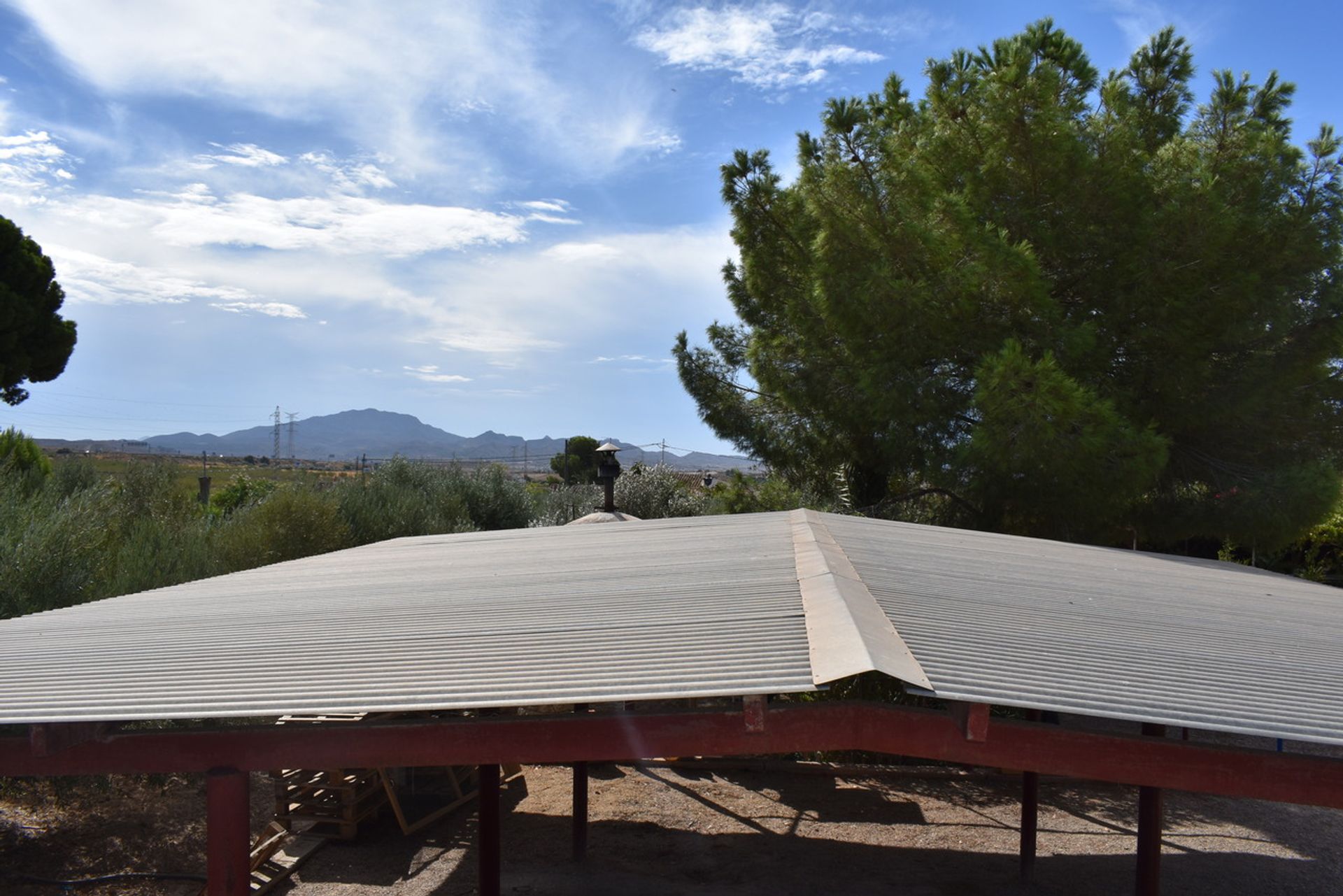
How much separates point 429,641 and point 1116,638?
2.38m

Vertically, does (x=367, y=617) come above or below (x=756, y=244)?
below

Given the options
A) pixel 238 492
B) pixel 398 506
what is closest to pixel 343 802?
pixel 398 506

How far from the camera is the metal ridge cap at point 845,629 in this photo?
7.32 ft

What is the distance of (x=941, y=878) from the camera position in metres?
6.61

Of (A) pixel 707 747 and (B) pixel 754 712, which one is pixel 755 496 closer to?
(A) pixel 707 747

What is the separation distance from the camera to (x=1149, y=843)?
15.5 feet

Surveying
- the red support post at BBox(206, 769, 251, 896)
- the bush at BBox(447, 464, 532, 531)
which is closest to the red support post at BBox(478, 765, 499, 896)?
the red support post at BBox(206, 769, 251, 896)

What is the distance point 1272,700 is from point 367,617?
3213 mm

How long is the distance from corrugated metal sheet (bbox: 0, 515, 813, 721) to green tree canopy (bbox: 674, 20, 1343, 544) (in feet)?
14.5

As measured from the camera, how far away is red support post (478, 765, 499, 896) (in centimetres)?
485

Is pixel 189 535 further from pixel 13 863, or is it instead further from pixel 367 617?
pixel 367 617

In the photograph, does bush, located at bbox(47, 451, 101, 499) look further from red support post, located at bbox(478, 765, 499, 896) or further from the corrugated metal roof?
red support post, located at bbox(478, 765, 499, 896)

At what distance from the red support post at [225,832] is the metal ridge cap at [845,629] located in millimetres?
1848

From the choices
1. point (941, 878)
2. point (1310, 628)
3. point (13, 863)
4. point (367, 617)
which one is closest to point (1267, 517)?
point (941, 878)
